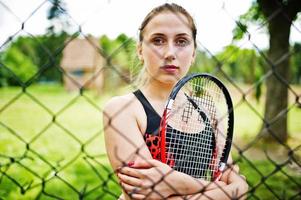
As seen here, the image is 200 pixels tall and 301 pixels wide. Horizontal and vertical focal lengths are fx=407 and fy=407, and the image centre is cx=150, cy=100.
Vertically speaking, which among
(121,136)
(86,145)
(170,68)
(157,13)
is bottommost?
(121,136)

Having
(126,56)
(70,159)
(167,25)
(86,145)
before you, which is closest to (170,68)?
(167,25)

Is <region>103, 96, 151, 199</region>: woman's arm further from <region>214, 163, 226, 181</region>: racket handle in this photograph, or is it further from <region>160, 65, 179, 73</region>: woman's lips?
<region>214, 163, 226, 181</region>: racket handle

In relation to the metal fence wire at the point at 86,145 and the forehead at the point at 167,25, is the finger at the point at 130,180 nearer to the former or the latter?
the metal fence wire at the point at 86,145

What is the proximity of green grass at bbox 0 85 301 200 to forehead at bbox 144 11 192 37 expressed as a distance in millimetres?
518

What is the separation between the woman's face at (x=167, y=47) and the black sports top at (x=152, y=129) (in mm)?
137

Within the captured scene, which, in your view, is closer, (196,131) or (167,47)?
(167,47)

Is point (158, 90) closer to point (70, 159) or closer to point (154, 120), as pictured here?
point (154, 120)

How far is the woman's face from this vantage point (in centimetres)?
175

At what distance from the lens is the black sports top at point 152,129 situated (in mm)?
1801

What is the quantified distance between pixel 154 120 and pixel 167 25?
429 millimetres

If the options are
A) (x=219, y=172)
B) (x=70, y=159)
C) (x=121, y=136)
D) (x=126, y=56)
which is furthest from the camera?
(x=70, y=159)

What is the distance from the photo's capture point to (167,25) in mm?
1798

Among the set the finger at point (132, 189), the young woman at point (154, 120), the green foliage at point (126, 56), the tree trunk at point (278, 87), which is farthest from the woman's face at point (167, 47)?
the tree trunk at point (278, 87)

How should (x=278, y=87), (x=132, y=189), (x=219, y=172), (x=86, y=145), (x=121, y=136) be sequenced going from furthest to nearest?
(x=278, y=87), (x=86, y=145), (x=219, y=172), (x=121, y=136), (x=132, y=189)
